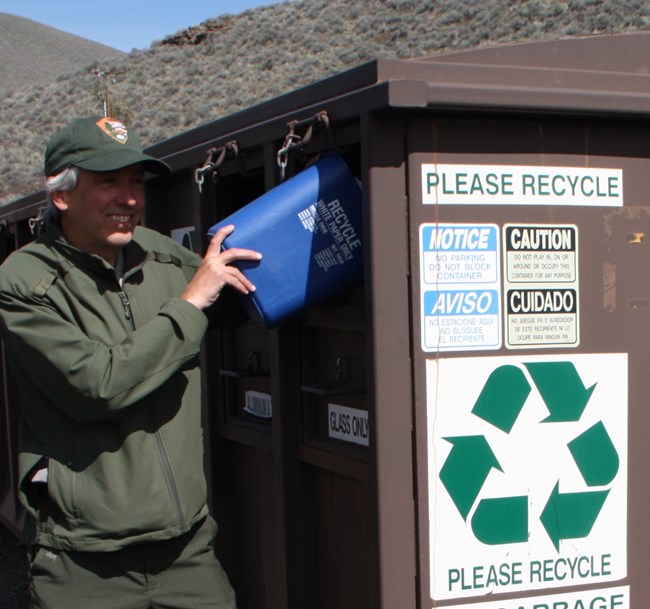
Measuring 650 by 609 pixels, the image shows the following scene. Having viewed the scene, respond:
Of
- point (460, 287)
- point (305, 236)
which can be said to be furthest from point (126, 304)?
point (460, 287)

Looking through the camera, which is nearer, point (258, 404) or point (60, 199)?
point (60, 199)

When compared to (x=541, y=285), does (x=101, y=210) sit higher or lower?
higher

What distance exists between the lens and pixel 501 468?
291cm

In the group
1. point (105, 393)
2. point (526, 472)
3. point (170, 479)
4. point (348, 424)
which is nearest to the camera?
point (105, 393)

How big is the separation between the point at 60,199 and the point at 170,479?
0.85 meters

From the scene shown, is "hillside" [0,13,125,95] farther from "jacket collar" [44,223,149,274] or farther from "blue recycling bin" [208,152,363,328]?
"blue recycling bin" [208,152,363,328]

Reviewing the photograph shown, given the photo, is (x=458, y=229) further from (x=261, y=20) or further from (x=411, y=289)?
(x=261, y=20)

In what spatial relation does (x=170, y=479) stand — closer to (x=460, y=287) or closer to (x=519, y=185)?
(x=460, y=287)

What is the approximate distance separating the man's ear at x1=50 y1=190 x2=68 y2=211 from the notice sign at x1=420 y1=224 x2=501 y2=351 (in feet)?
3.31

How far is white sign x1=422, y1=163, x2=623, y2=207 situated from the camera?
111 inches

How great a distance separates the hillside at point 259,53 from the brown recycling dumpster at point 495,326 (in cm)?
2703

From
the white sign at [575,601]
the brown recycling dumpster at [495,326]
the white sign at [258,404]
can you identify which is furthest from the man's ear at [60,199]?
the white sign at [575,601]

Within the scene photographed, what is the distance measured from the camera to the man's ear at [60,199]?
289 centimetres

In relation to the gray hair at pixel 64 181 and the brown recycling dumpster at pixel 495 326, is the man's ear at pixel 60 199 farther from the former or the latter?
the brown recycling dumpster at pixel 495 326
